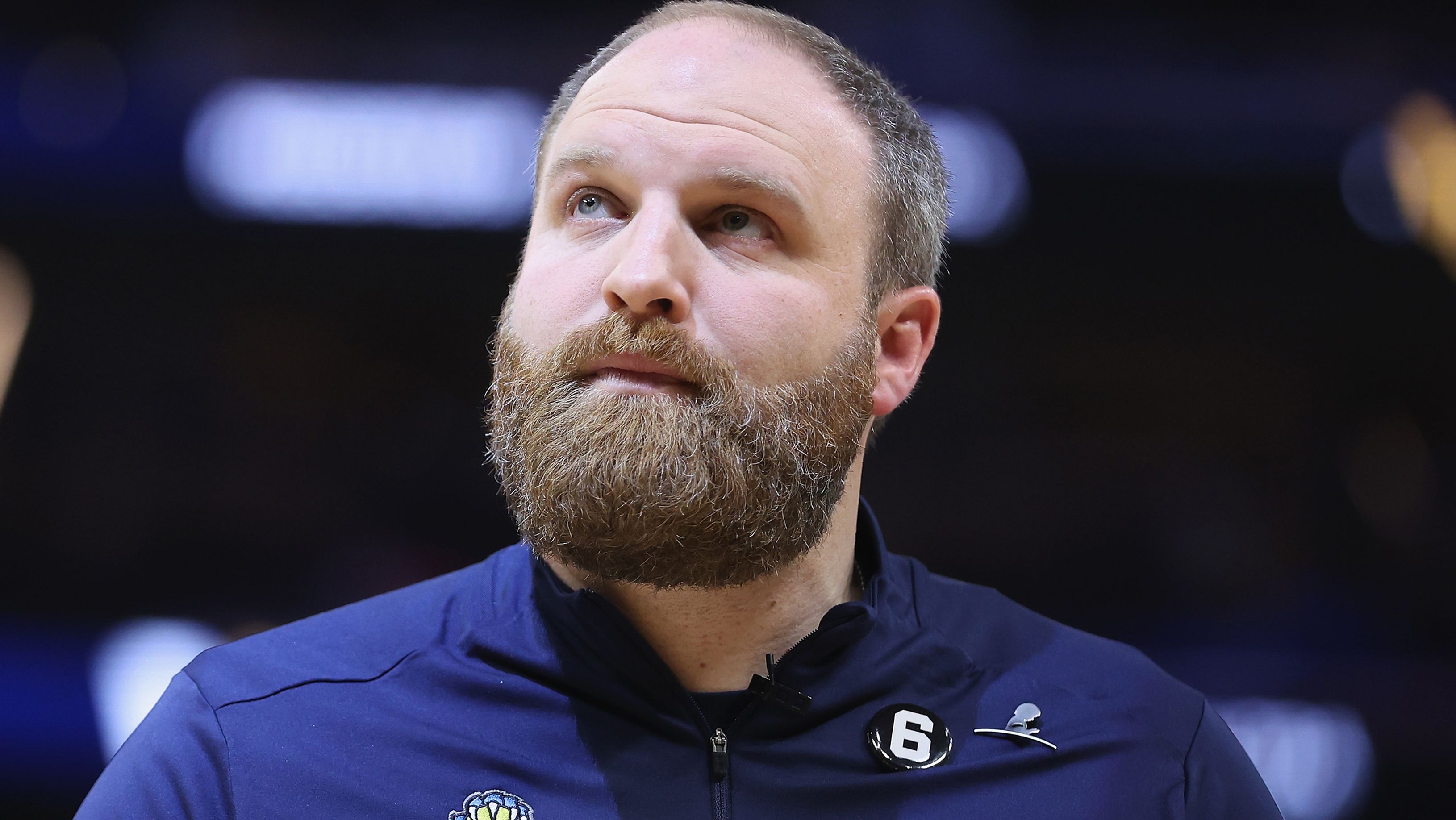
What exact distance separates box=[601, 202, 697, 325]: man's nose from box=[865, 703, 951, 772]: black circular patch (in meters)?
0.68

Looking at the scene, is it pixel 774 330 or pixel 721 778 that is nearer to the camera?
pixel 721 778

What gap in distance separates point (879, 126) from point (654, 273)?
64 cm

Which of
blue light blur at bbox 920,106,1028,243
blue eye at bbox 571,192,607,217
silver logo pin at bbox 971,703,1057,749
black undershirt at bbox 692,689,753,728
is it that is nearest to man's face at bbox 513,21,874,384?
blue eye at bbox 571,192,607,217

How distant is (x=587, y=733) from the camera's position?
1.68 m

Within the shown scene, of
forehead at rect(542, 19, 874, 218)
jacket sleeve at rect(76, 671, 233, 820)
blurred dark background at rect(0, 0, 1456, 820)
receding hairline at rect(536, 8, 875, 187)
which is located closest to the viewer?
jacket sleeve at rect(76, 671, 233, 820)

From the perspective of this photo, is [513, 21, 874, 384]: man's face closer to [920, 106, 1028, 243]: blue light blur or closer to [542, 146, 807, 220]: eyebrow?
[542, 146, 807, 220]: eyebrow

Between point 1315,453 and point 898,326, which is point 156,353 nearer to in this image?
point 898,326

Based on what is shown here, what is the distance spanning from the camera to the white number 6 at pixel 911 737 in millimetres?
1732

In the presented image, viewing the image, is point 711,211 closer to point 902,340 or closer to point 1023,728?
point 902,340

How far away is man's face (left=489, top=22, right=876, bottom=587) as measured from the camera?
1.66 metres

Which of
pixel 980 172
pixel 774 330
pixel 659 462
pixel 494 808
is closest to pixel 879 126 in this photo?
pixel 774 330

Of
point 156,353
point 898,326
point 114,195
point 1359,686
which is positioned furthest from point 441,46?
point 1359,686

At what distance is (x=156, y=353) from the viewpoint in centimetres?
536

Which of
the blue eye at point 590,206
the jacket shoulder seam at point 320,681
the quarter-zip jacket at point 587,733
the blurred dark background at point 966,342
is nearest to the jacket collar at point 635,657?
the quarter-zip jacket at point 587,733
